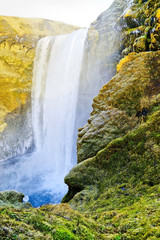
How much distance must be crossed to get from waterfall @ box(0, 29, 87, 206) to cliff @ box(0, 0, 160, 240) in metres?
10.2

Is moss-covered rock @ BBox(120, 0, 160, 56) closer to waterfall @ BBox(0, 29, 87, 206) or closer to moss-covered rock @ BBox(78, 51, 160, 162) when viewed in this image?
moss-covered rock @ BBox(78, 51, 160, 162)

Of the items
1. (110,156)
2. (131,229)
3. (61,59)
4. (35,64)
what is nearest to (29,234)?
(131,229)

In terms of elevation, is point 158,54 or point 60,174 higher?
point 158,54

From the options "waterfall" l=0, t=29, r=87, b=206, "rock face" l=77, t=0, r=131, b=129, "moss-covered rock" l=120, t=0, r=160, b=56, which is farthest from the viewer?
"rock face" l=77, t=0, r=131, b=129

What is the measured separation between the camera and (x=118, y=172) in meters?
4.98

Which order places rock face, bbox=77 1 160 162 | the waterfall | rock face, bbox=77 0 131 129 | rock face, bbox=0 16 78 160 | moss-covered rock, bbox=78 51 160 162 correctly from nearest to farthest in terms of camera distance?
moss-covered rock, bbox=78 51 160 162
rock face, bbox=77 1 160 162
the waterfall
rock face, bbox=77 0 131 129
rock face, bbox=0 16 78 160

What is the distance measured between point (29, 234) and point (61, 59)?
2404cm

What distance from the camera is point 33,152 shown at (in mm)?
23031

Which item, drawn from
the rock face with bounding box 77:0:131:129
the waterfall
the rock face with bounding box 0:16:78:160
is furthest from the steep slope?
the rock face with bounding box 0:16:78:160

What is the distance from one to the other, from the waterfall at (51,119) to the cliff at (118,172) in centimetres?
1019

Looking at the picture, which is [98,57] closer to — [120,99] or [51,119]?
[51,119]

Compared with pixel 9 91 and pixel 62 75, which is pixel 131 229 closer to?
pixel 62 75

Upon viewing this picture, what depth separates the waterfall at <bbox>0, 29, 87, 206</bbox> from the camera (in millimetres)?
16922

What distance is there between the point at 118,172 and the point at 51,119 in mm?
18940
